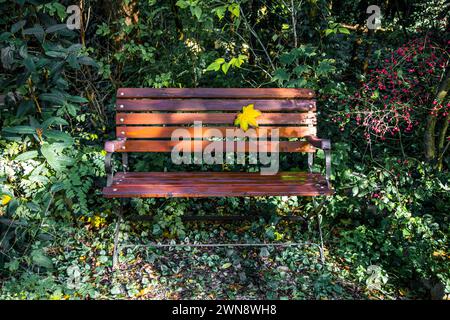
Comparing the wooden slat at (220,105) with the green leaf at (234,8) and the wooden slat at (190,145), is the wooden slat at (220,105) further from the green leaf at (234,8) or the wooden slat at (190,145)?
the green leaf at (234,8)

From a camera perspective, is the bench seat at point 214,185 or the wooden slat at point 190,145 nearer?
the bench seat at point 214,185

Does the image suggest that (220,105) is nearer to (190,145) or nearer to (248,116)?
(248,116)

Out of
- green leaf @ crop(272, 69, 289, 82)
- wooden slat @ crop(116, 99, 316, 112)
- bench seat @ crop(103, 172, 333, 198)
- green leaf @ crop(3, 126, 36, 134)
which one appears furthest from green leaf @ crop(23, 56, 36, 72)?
green leaf @ crop(272, 69, 289, 82)

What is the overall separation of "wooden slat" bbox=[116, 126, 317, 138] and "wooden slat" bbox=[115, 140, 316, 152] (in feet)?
0.17

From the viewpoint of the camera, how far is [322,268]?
318cm

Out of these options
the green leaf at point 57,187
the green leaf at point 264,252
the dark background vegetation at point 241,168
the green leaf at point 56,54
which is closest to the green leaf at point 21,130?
the dark background vegetation at point 241,168

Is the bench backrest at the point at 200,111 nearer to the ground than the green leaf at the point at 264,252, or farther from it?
farther from it

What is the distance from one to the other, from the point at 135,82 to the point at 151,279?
207 cm

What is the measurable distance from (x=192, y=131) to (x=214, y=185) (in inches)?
24.6

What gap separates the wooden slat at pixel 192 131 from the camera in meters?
3.46

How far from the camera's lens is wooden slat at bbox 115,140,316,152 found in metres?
3.47

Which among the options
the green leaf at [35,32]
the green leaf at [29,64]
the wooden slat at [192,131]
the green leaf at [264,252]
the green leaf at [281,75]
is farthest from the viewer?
the green leaf at [281,75]

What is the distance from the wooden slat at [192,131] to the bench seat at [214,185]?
1.05ft

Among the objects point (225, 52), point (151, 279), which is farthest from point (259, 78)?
point (151, 279)
